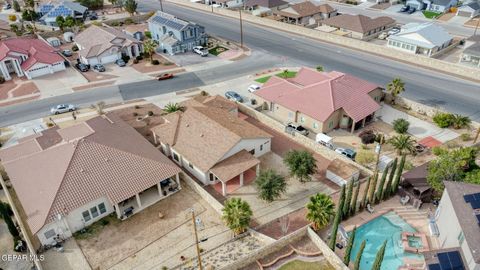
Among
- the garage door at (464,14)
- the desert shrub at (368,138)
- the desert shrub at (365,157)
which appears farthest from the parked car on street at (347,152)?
the garage door at (464,14)

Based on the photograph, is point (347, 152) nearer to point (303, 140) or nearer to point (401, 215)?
point (303, 140)

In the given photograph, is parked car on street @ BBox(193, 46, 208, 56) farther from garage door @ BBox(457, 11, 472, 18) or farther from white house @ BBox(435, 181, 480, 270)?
garage door @ BBox(457, 11, 472, 18)

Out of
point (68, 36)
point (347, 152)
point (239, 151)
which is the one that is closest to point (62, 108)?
point (239, 151)

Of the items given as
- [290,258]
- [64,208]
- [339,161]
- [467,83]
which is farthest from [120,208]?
[467,83]

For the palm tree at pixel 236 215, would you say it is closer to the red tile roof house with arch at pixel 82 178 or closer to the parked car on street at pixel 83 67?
the red tile roof house with arch at pixel 82 178

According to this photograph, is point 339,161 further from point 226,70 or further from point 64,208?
point 226,70
